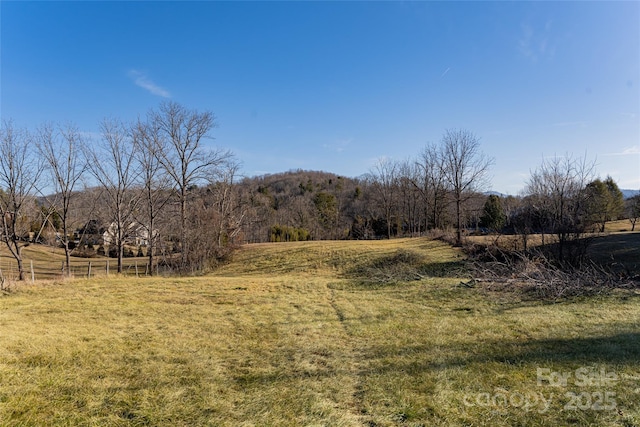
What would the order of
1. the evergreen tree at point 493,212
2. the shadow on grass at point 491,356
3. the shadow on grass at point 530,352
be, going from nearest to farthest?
the shadow on grass at point 491,356
the shadow on grass at point 530,352
the evergreen tree at point 493,212

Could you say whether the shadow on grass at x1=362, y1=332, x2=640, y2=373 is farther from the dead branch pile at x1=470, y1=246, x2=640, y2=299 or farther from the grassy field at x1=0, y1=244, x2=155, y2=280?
the grassy field at x1=0, y1=244, x2=155, y2=280

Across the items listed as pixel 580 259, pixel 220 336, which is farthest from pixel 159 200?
pixel 580 259

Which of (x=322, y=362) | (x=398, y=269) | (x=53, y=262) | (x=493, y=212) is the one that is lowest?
(x=53, y=262)

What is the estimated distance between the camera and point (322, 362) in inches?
191

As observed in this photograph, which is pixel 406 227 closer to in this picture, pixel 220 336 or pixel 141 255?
pixel 141 255

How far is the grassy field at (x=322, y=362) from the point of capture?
3.27m

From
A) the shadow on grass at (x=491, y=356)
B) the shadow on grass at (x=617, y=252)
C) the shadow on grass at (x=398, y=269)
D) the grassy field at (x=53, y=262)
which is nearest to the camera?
the shadow on grass at (x=491, y=356)

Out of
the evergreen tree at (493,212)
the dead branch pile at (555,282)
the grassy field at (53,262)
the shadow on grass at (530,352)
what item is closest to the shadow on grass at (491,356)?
the shadow on grass at (530,352)

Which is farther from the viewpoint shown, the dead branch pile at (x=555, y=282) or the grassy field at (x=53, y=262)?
the grassy field at (x=53, y=262)

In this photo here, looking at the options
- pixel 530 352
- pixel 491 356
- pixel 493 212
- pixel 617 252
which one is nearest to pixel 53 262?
pixel 491 356

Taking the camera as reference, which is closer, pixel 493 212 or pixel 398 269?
pixel 398 269

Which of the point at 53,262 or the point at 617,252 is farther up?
the point at 617,252

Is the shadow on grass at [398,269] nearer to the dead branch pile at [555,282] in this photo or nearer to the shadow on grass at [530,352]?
the dead branch pile at [555,282]

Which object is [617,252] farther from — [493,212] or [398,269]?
[493,212]
